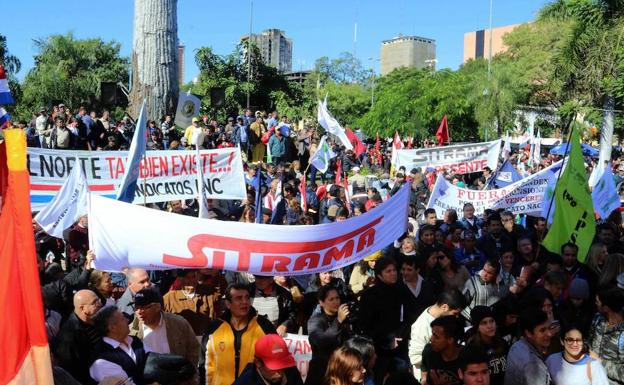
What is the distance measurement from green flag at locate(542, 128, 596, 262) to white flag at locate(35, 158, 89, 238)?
515 cm

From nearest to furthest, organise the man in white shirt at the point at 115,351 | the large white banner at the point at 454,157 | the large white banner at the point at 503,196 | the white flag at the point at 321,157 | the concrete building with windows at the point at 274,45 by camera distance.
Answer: the man in white shirt at the point at 115,351
the large white banner at the point at 503,196
the white flag at the point at 321,157
the large white banner at the point at 454,157
the concrete building with windows at the point at 274,45

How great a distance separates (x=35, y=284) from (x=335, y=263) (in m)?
3.58

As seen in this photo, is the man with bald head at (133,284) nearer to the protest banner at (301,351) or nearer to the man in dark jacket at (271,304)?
the man in dark jacket at (271,304)

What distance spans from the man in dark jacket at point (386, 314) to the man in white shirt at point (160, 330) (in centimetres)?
146

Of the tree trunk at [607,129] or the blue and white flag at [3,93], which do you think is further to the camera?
the tree trunk at [607,129]

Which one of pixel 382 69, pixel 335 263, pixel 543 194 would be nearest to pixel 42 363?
pixel 335 263

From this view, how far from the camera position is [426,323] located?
18.2 ft

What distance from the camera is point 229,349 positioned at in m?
5.04

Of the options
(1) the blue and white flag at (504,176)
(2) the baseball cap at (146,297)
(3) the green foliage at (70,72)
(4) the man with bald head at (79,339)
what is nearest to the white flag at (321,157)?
(1) the blue and white flag at (504,176)

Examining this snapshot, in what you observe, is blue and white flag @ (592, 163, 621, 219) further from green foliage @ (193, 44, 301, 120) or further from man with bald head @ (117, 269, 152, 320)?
green foliage @ (193, 44, 301, 120)

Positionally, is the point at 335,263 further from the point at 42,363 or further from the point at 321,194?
the point at 321,194

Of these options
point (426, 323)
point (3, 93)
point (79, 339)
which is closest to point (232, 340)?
point (79, 339)

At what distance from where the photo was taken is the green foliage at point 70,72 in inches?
2063

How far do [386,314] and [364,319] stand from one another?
0.21m
